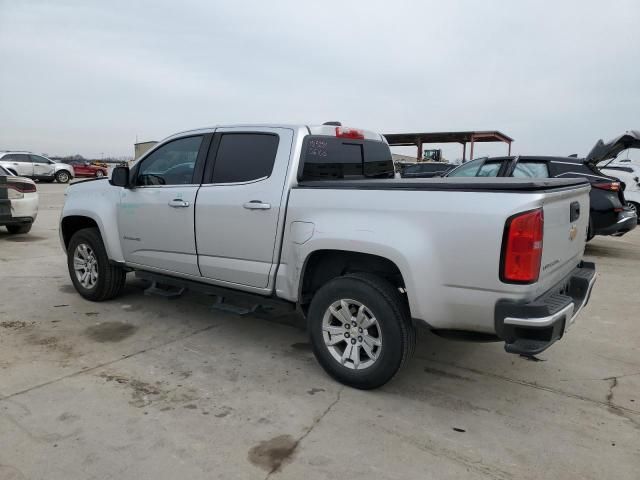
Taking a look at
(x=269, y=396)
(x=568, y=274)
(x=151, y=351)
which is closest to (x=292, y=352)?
(x=269, y=396)

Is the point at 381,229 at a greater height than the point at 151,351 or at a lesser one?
greater

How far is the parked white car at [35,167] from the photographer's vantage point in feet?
83.7

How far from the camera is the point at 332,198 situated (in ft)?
10.9

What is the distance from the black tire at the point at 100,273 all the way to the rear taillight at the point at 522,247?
3983mm

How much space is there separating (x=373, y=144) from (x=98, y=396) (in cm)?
307

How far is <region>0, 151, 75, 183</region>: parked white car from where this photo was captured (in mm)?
25497

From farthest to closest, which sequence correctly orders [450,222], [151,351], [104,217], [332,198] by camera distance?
[104,217], [151,351], [332,198], [450,222]

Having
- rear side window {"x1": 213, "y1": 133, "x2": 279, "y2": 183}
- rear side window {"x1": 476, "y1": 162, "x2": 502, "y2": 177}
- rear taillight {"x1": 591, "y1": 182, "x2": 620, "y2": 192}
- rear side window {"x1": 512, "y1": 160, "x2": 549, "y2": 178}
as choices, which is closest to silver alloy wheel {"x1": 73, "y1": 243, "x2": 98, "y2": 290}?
rear side window {"x1": 213, "y1": 133, "x2": 279, "y2": 183}

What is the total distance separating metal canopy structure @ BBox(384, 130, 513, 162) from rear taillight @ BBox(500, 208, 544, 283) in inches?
1225

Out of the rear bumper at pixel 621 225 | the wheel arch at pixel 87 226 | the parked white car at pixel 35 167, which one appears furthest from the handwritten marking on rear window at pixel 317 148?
the parked white car at pixel 35 167

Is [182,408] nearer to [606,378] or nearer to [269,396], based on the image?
[269,396]

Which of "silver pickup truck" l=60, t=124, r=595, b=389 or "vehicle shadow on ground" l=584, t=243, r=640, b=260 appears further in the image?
"vehicle shadow on ground" l=584, t=243, r=640, b=260

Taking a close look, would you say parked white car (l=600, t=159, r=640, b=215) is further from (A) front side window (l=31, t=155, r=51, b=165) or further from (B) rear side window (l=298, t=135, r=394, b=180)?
(A) front side window (l=31, t=155, r=51, b=165)

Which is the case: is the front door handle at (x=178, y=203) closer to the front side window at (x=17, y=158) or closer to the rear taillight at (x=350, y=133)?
the rear taillight at (x=350, y=133)
